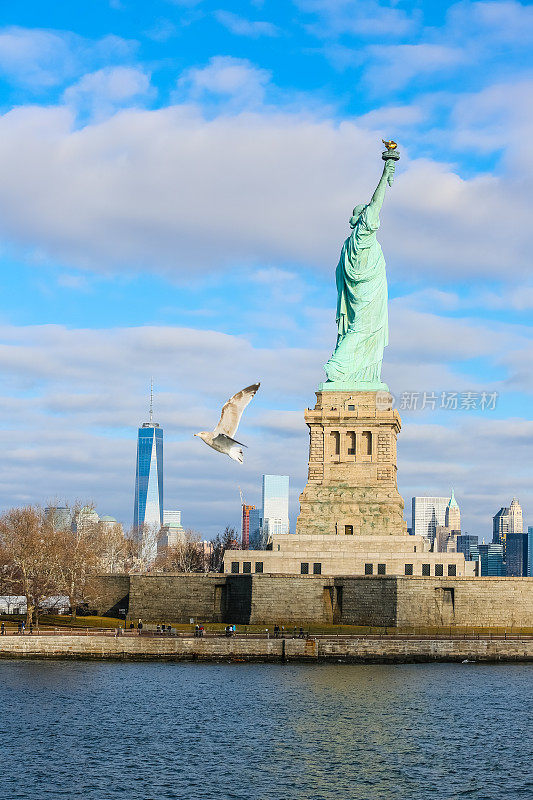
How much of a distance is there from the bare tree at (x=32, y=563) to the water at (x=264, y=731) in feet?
53.0

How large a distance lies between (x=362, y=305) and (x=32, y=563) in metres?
35.7

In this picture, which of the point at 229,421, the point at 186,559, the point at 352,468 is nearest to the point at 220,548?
the point at 186,559

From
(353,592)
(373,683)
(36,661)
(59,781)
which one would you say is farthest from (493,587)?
(59,781)

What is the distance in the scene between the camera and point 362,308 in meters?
98.7

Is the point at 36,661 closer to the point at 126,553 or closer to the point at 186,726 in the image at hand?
the point at 186,726

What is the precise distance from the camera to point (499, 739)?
2108 inches

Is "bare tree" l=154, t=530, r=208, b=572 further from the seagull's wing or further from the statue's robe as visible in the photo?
the seagull's wing

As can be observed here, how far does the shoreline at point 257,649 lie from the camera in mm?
76625

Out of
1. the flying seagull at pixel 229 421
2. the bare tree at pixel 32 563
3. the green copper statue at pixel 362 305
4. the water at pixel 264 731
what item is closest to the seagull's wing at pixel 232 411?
the flying seagull at pixel 229 421

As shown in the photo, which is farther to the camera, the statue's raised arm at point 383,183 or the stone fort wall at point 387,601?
the statue's raised arm at point 383,183

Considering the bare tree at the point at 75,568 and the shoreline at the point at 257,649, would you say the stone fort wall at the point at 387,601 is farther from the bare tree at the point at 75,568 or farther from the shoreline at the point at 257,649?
the bare tree at the point at 75,568

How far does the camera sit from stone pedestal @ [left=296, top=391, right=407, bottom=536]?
304 feet

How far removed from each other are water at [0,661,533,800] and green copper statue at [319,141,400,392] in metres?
30.6

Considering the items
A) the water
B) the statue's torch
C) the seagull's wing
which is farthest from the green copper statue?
the seagull's wing
